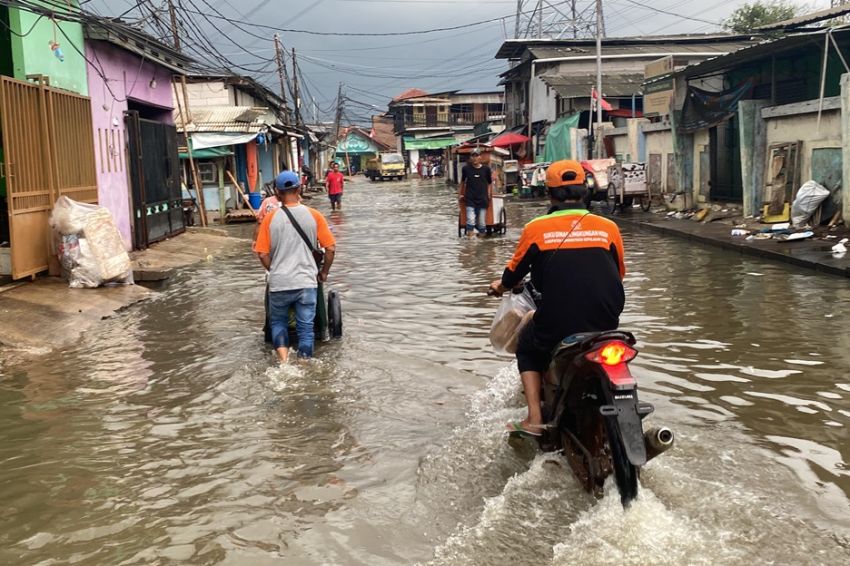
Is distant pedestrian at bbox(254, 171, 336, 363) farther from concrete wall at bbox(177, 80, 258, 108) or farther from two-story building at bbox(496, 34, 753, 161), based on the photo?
two-story building at bbox(496, 34, 753, 161)

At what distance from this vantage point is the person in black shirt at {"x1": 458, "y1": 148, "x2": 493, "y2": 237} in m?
16.7

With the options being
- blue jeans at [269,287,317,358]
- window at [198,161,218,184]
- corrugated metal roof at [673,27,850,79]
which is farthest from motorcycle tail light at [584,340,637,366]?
window at [198,161,218,184]

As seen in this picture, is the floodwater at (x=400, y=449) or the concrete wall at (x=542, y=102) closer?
the floodwater at (x=400, y=449)

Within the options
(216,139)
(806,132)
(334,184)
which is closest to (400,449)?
(806,132)

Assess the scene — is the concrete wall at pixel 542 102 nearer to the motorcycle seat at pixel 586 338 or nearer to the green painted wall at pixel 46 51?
the green painted wall at pixel 46 51

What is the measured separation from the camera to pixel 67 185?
11.7 meters

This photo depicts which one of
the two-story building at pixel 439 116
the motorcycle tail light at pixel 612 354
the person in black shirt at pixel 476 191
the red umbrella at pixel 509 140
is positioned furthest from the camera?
the two-story building at pixel 439 116

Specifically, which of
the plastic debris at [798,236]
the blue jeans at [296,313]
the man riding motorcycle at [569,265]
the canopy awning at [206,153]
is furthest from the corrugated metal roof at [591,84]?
the man riding motorcycle at [569,265]

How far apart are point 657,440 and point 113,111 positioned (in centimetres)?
1316

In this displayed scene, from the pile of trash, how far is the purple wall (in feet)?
8.03

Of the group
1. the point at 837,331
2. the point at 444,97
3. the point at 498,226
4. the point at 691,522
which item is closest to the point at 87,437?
the point at 691,522

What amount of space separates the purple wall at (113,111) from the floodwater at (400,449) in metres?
4.74

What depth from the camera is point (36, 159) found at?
35.0 feet

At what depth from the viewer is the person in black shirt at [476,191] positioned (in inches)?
658
